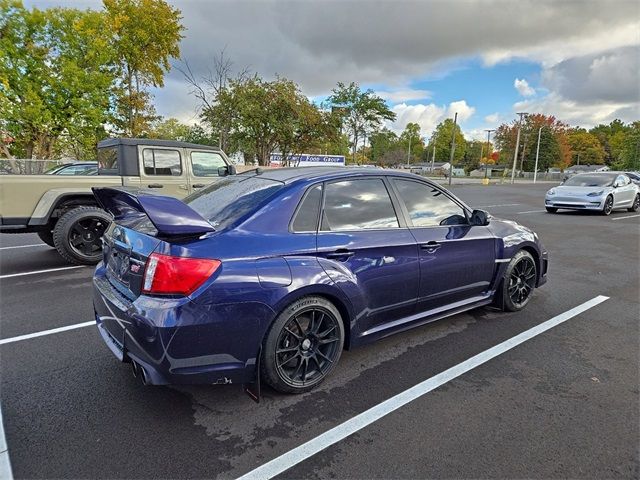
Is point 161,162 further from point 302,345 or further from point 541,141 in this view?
point 541,141

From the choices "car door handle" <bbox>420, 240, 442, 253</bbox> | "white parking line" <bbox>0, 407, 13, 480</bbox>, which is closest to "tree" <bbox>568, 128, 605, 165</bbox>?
"car door handle" <bbox>420, 240, 442, 253</bbox>

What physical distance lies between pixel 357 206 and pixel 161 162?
483cm

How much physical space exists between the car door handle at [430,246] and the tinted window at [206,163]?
4972 millimetres

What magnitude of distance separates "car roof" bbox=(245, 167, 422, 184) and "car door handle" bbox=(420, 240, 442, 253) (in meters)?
0.66

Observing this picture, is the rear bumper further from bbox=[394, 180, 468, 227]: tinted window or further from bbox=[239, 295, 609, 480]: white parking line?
bbox=[394, 180, 468, 227]: tinted window

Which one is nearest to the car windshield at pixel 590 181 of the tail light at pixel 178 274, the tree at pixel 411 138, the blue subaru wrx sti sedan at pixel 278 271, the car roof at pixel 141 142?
the blue subaru wrx sti sedan at pixel 278 271

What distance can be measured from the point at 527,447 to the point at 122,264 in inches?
111

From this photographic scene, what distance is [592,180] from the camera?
14.5 m

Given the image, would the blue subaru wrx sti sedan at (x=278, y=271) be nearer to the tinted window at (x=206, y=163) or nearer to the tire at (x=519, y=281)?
the tire at (x=519, y=281)

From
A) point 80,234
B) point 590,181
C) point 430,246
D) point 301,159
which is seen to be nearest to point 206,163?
point 80,234

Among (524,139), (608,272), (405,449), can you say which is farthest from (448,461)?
(524,139)

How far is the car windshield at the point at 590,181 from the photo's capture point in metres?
14.2

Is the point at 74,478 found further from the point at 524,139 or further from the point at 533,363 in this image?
the point at 524,139

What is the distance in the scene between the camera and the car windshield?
14.2 metres
